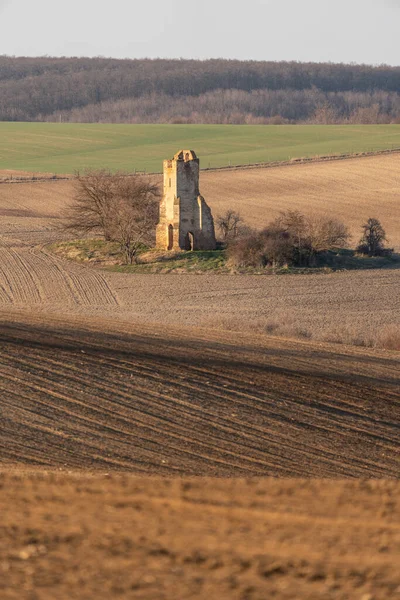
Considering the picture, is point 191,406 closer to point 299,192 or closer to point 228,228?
point 228,228

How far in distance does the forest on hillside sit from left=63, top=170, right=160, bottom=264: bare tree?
284 feet

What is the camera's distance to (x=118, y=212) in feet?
159

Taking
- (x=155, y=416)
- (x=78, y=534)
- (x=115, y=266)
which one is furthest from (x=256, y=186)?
(x=78, y=534)

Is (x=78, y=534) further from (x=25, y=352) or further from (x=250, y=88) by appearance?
(x=250, y=88)

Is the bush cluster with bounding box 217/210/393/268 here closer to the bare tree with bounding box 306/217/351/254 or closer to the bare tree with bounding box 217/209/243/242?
the bare tree with bounding box 306/217/351/254

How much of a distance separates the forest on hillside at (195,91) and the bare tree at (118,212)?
284 feet

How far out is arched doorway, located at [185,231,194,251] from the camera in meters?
47.5

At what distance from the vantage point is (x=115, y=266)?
4638cm

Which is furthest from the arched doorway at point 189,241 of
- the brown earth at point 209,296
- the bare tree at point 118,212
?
the brown earth at point 209,296

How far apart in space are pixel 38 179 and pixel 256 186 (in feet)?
58.6

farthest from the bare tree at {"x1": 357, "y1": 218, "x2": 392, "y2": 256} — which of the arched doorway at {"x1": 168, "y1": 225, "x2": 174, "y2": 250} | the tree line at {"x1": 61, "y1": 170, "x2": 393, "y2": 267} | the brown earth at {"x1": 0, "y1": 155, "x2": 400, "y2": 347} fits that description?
the arched doorway at {"x1": 168, "y1": 225, "x2": 174, "y2": 250}

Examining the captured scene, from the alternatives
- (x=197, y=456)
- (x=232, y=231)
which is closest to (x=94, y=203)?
(x=232, y=231)

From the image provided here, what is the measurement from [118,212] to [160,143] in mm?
55529

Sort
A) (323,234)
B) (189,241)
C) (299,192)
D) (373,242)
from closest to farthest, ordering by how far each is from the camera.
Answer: (323,234) → (189,241) → (373,242) → (299,192)
